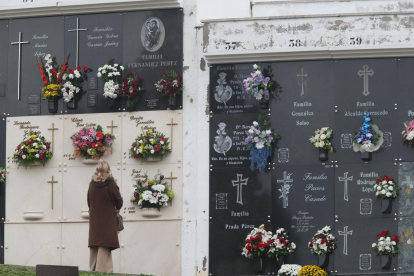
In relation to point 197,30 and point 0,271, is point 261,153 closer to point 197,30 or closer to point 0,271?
point 197,30

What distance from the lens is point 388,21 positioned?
12445mm

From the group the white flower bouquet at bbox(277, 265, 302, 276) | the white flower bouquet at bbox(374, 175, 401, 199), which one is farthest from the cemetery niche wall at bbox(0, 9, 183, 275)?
the white flower bouquet at bbox(374, 175, 401, 199)

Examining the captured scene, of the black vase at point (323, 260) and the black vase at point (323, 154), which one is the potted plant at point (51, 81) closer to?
the black vase at point (323, 154)

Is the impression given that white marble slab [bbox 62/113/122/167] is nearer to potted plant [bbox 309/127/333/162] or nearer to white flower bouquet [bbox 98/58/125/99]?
white flower bouquet [bbox 98/58/125/99]

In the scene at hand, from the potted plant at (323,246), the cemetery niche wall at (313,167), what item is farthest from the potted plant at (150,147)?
the potted plant at (323,246)

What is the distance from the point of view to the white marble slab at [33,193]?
13.6 m

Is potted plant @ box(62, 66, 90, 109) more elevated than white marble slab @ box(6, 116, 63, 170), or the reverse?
potted plant @ box(62, 66, 90, 109)

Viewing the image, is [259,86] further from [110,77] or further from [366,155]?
[110,77]

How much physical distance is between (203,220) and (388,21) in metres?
5.23

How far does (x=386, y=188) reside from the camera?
11992mm

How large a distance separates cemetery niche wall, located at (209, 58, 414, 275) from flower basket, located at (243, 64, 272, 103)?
16 cm

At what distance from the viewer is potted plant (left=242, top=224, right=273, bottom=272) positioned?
12.3 m

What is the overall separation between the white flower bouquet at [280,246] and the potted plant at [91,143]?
3.83m

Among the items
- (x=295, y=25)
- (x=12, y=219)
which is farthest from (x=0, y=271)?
(x=295, y=25)
